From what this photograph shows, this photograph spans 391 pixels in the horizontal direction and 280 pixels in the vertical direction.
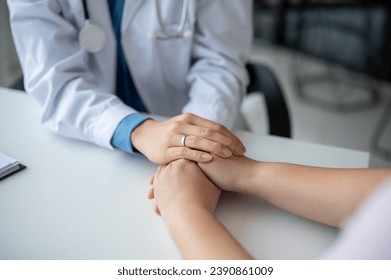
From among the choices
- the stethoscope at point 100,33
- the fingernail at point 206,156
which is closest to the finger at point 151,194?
the fingernail at point 206,156

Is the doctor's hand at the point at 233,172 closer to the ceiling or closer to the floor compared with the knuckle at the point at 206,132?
closer to the floor

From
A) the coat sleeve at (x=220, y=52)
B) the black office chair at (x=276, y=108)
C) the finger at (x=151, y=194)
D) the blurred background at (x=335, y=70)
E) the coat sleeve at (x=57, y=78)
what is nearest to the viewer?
the finger at (x=151, y=194)

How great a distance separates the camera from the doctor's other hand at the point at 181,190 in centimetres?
61

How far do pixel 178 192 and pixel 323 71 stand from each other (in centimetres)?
241

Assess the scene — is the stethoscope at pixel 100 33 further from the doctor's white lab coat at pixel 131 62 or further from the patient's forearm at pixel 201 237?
the patient's forearm at pixel 201 237

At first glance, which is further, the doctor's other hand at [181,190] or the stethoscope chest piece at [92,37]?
the stethoscope chest piece at [92,37]

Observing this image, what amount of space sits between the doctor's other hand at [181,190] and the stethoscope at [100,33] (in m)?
0.38

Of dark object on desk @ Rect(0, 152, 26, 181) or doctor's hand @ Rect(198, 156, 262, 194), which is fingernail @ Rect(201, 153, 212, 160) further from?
dark object on desk @ Rect(0, 152, 26, 181)

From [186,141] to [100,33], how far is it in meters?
0.37

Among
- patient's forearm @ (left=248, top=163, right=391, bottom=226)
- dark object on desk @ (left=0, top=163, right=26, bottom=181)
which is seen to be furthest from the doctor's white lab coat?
patient's forearm @ (left=248, top=163, right=391, bottom=226)

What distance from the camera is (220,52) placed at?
1047mm

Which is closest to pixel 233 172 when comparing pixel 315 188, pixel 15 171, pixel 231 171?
pixel 231 171

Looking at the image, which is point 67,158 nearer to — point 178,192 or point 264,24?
point 178,192
